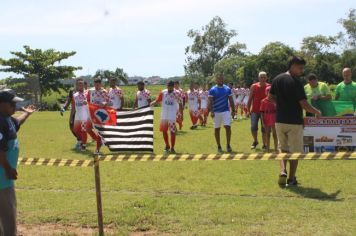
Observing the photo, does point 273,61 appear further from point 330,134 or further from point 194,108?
point 330,134

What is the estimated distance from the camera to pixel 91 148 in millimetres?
15227

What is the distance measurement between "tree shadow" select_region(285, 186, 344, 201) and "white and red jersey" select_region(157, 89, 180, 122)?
5.77 meters

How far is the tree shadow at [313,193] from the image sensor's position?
8.02 metres

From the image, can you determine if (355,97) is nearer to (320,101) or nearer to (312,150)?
(320,101)

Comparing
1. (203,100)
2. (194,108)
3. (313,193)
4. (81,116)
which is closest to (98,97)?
(81,116)

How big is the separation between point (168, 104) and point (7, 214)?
30.1 feet

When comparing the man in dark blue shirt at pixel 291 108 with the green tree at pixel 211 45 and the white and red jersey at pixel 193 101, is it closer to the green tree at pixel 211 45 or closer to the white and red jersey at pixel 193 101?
the white and red jersey at pixel 193 101

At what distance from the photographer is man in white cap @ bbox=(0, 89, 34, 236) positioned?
513 cm

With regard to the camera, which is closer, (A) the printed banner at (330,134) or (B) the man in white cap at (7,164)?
(B) the man in white cap at (7,164)

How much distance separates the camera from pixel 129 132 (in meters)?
13.3

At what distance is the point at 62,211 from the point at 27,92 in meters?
40.6

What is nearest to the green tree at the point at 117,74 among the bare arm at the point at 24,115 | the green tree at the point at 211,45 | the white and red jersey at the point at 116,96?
the green tree at the point at 211,45

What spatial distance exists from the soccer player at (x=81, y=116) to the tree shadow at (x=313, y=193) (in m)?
6.92

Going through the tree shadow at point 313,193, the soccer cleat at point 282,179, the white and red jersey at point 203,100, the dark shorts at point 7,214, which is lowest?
the tree shadow at point 313,193
